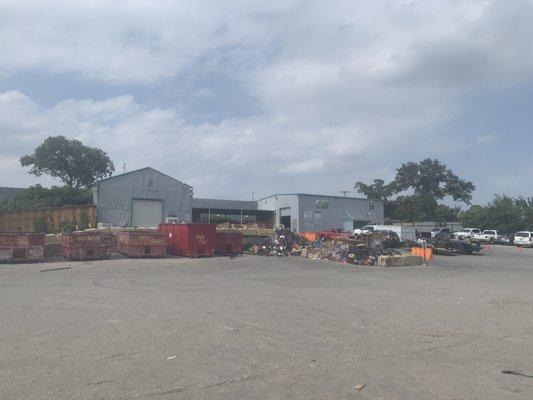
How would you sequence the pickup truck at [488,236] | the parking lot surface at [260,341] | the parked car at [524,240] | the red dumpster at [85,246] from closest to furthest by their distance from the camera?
the parking lot surface at [260,341] → the red dumpster at [85,246] → the parked car at [524,240] → the pickup truck at [488,236]

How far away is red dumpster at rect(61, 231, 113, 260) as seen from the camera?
26031 mm

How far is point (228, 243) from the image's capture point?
31531 millimetres

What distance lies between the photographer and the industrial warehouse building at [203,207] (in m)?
50.7

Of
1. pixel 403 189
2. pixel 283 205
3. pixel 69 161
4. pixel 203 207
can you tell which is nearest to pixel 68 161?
pixel 69 161

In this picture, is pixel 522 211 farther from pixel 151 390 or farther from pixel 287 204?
pixel 151 390

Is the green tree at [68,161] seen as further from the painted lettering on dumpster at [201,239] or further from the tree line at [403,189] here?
the painted lettering on dumpster at [201,239]

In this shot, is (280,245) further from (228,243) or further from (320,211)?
(320,211)

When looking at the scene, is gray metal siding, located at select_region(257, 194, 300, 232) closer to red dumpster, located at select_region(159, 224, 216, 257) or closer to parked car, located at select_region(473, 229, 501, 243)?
parked car, located at select_region(473, 229, 501, 243)

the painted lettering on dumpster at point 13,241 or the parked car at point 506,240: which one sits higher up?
the painted lettering on dumpster at point 13,241

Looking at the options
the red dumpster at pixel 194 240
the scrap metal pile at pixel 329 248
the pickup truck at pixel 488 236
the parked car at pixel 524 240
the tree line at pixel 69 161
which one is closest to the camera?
the scrap metal pile at pixel 329 248

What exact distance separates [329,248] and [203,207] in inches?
1706

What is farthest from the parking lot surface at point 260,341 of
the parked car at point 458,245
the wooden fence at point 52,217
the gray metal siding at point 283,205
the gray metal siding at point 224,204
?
the gray metal siding at point 224,204

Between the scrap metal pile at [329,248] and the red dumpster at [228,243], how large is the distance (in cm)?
171

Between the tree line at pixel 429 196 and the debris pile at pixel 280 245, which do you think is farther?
the tree line at pixel 429 196
